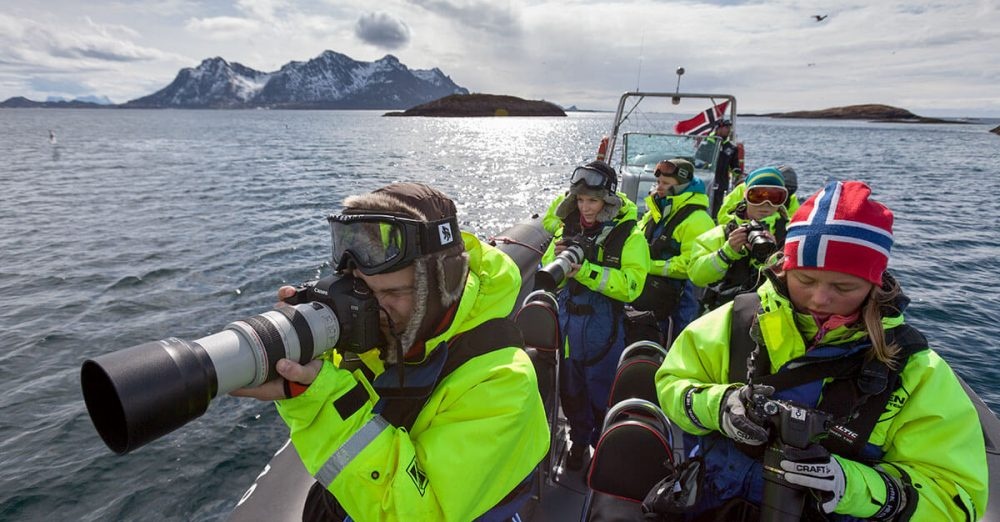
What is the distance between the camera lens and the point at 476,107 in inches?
7077

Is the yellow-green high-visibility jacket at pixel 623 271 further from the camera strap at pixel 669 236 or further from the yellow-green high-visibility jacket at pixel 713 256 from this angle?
the camera strap at pixel 669 236

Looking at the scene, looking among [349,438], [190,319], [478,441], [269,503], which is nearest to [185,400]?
[349,438]

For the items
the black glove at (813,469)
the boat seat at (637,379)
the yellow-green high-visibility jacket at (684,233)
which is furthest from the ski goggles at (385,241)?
the yellow-green high-visibility jacket at (684,233)

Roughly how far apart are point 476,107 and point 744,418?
187m

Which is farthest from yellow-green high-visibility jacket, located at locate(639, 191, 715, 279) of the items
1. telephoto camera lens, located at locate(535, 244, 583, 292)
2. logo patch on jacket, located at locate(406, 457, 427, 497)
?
logo patch on jacket, located at locate(406, 457, 427, 497)

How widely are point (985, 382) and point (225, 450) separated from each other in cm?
1025

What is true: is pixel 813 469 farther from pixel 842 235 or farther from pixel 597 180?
pixel 597 180

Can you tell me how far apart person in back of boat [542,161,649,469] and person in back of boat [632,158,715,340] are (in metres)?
1.21

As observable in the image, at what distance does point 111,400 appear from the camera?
1176 mm

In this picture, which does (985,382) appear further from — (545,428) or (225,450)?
(225,450)

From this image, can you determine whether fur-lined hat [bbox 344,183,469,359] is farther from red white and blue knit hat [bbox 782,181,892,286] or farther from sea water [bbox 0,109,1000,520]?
sea water [bbox 0,109,1000,520]

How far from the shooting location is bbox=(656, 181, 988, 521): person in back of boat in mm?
1619

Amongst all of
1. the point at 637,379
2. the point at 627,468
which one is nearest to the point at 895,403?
the point at 627,468

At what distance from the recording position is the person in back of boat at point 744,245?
3.77m
